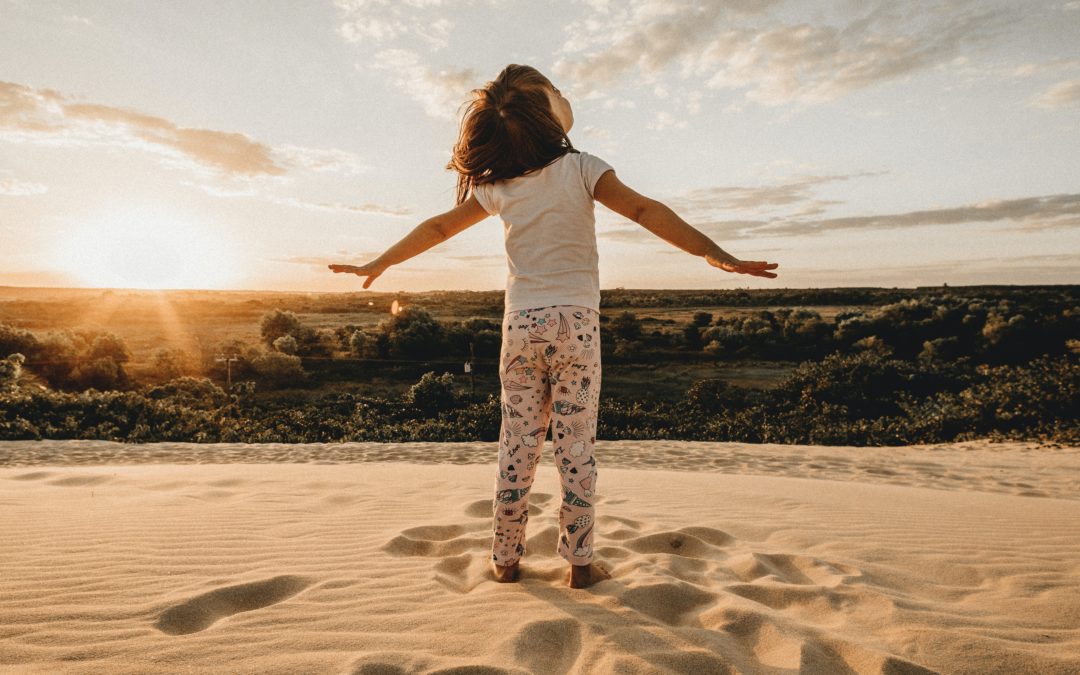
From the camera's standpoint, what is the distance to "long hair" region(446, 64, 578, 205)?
267cm

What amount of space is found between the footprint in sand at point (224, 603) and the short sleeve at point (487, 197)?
1743 mm

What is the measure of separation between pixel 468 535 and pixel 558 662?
5.35 ft

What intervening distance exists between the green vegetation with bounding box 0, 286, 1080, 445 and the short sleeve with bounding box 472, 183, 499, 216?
10244 millimetres

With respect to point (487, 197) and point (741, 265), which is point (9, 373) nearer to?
point (487, 197)

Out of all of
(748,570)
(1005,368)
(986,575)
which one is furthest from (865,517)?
(1005,368)

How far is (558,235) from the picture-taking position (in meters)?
2.65

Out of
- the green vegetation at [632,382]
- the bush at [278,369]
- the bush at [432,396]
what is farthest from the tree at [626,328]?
the bush at [278,369]

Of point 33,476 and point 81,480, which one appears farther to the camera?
point 33,476

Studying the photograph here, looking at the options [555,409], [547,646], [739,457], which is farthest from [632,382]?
[547,646]

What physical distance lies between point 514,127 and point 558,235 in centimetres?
48

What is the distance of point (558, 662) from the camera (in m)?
2.06

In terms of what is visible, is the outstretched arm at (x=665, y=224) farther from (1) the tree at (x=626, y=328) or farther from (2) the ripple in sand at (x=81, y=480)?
(1) the tree at (x=626, y=328)

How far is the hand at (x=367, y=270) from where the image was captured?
2961mm

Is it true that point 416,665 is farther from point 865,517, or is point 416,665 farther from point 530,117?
point 865,517
